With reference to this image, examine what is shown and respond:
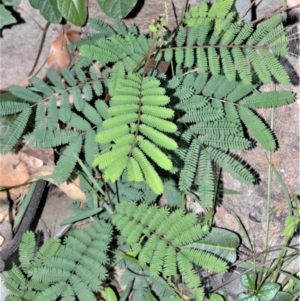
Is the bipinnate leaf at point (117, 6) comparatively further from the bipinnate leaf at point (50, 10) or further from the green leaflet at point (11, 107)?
the green leaflet at point (11, 107)

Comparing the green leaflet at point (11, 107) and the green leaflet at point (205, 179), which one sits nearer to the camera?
the green leaflet at point (205, 179)

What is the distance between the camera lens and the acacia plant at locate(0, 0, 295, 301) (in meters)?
2.11

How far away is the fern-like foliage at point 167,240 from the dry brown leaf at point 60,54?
95 cm

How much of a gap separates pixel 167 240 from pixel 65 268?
0.53 meters

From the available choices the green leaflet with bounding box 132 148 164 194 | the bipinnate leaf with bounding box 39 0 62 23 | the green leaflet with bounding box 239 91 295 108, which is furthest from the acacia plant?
the green leaflet with bounding box 132 148 164 194

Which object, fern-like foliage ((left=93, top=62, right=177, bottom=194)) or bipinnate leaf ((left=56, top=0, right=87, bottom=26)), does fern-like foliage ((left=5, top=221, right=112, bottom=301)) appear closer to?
fern-like foliage ((left=93, top=62, right=177, bottom=194))

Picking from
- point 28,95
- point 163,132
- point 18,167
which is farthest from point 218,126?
point 18,167

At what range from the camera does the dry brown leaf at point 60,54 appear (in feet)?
8.89

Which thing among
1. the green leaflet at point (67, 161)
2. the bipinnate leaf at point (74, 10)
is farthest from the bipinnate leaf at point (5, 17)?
the green leaflet at point (67, 161)

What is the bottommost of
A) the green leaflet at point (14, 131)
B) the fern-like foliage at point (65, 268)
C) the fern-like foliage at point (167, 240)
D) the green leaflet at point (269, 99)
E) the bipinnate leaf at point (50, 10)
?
the fern-like foliage at point (65, 268)

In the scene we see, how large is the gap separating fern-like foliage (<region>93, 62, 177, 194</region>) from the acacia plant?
6cm

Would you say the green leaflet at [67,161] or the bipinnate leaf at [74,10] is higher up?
the bipinnate leaf at [74,10]

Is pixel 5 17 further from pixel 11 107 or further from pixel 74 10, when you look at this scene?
pixel 11 107

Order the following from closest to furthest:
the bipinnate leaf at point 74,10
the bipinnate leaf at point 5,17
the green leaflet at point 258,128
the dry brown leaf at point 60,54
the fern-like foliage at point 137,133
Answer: the fern-like foliage at point 137,133 < the green leaflet at point 258,128 < the bipinnate leaf at point 74,10 < the bipinnate leaf at point 5,17 < the dry brown leaf at point 60,54
